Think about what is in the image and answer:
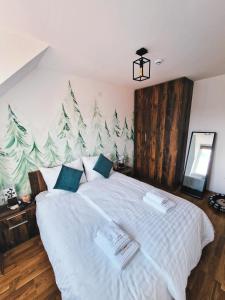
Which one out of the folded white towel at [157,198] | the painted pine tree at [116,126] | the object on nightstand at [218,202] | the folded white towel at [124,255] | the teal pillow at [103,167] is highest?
the painted pine tree at [116,126]

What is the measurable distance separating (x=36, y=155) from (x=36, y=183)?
0.44 m

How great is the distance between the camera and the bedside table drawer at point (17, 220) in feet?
6.00

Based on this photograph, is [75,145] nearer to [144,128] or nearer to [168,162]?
[144,128]

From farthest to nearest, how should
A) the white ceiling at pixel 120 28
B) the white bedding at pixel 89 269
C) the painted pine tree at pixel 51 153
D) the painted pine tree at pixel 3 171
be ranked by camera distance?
the painted pine tree at pixel 51 153 → the painted pine tree at pixel 3 171 → the white ceiling at pixel 120 28 → the white bedding at pixel 89 269

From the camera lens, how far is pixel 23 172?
7.06 ft

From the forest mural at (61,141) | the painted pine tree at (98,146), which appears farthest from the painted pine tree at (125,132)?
the painted pine tree at (98,146)

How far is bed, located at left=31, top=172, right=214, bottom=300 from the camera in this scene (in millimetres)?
977

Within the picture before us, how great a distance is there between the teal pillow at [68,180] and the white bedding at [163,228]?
0.50ft

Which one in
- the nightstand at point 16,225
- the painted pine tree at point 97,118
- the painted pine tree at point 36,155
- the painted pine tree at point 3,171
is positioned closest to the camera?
the nightstand at point 16,225

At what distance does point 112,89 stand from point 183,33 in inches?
72.8

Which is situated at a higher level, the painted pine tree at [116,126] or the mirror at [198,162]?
the painted pine tree at [116,126]

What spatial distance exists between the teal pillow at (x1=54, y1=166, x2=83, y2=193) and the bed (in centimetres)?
11

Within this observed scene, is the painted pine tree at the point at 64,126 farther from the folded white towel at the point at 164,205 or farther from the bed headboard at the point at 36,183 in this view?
the folded white towel at the point at 164,205

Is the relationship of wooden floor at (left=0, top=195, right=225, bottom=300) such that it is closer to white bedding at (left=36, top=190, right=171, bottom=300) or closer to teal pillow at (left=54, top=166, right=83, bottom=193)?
white bedding at (left=36, top=190, right=171, bottom=300)
